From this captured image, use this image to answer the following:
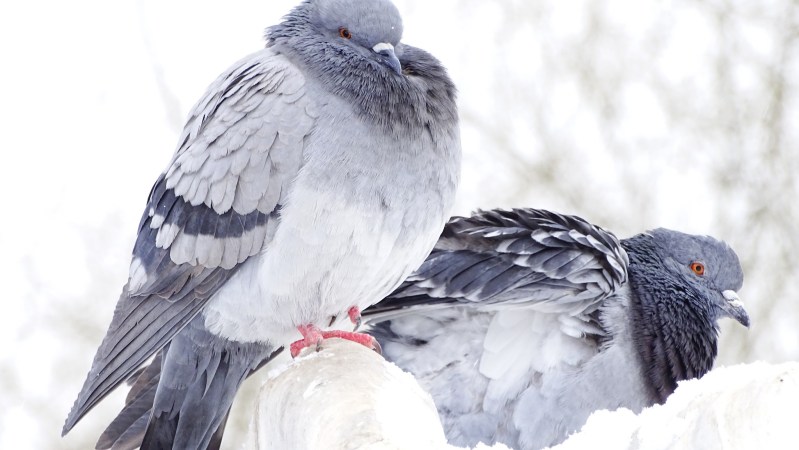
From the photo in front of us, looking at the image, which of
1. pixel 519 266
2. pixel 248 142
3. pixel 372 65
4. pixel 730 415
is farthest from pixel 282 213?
pixel 730 415

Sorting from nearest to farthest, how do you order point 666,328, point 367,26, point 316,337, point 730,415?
point 730,415 → point 316,337 → point 367,26 → point 666,328

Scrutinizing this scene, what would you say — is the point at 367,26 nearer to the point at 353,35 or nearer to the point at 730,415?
the point at 353,35

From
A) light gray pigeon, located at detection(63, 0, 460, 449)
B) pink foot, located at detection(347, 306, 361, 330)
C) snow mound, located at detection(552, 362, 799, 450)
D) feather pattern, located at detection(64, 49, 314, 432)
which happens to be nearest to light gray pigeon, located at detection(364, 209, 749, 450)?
pink foot, located at detection(347, 306, 361, 330)

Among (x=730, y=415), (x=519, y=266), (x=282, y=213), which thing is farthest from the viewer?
(x=519, y=266)

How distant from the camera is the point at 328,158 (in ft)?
10.6

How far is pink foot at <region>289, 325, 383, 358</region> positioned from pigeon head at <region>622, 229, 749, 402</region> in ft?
4.73

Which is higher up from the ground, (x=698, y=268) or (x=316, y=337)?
(x=316, y=337)

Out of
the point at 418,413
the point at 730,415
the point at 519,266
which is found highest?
the point at 730,415

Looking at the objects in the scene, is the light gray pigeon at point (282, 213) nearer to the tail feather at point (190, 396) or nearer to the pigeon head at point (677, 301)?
the tail feather at point (190, 396)

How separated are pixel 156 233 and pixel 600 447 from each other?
6.56 ft

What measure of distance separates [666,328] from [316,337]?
1.81 metres

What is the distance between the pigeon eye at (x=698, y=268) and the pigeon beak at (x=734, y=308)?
0.15 m

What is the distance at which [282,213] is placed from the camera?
3248 mm

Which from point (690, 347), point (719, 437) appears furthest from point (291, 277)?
point (690, 347)
